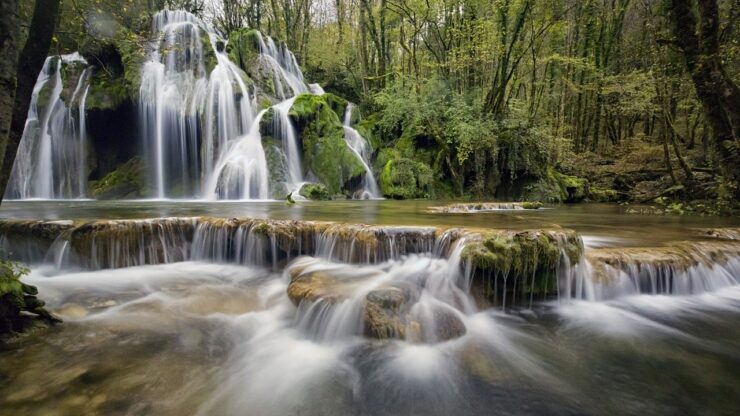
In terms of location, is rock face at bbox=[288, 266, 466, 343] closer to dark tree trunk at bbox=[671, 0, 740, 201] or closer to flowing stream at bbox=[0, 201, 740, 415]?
flowing stream at bbox=[0, 201, 740, 415]

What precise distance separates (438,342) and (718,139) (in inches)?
249

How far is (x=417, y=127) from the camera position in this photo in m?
15.8

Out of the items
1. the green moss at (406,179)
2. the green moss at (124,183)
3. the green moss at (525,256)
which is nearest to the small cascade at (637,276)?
the green moss at (525,256)

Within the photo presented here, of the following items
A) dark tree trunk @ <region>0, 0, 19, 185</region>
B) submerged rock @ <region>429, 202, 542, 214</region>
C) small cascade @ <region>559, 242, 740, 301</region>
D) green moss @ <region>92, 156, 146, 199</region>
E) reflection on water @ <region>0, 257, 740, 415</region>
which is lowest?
reflection on water @ <region>0, 257, 740, 415</region>

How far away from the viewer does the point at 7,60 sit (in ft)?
8.82

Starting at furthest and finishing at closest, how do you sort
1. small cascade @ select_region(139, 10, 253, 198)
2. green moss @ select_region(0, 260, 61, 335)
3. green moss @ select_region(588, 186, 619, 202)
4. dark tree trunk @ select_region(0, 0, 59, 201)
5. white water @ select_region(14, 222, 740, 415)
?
small cascade @ select_region(139, 10, 253, 198)
green moss @ select_region(588, 186, 619, 202)
dark tree trunk @ select_region(0, 0, 59, 201)
green moss @ select_region(0, 260, 61, 335)
white water @ select_region(14, 222, 740, 415)

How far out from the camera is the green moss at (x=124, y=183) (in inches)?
594

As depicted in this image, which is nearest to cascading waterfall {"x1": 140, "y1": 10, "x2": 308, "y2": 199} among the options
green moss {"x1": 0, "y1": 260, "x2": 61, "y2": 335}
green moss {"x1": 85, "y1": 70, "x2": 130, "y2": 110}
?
green moss {"x1": 85, "y1": 70, "x2": 130, "y2": 110}

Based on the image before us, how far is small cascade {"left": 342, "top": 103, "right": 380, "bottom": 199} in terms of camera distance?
49.3 feet

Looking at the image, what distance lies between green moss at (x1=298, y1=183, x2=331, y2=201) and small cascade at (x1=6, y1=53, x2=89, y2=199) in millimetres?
10192

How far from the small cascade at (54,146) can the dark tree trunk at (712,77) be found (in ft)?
65.7

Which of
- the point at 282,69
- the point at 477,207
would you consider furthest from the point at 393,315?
the point at 282,69

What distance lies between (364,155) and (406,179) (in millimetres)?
2795

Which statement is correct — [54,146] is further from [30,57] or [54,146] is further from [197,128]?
[30,57]
